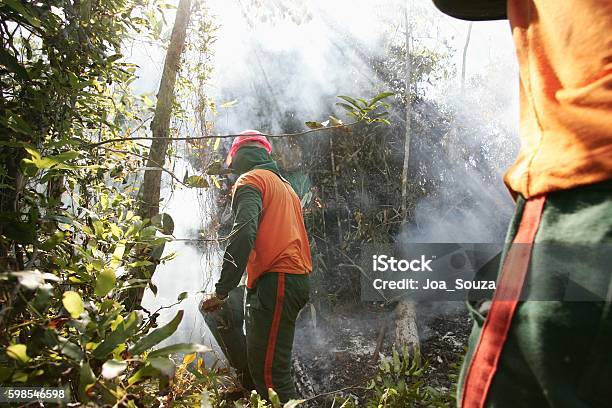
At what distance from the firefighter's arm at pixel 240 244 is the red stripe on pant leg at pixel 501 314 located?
1.98 m

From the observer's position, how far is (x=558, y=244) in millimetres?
517

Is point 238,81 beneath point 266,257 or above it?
above

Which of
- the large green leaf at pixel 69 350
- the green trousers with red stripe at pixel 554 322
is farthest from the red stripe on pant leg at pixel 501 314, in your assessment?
the large green leaf at pixel 69 350

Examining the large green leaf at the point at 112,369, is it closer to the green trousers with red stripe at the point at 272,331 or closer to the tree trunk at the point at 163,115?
the tree trunk at the point at 163,115

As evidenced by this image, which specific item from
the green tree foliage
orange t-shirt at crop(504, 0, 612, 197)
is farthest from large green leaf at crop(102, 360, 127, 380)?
orange t-shirt at crop(504, 0, 612, 197)

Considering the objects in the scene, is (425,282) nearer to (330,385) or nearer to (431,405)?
(330,385)

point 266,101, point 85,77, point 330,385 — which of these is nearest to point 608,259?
point 85,77

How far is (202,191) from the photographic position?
332 cm

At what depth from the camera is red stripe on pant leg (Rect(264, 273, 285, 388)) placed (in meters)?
2.50

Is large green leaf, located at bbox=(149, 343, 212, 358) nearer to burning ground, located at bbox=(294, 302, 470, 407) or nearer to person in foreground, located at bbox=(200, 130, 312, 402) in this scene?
person in foreground, located at bbox=(200, 130, 312, 402)

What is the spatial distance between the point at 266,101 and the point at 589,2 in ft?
23.8

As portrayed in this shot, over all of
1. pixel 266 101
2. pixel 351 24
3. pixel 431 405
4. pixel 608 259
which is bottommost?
pixel 431 405

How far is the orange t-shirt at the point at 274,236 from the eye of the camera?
2648 mm

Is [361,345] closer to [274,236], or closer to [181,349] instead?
[274,236]
